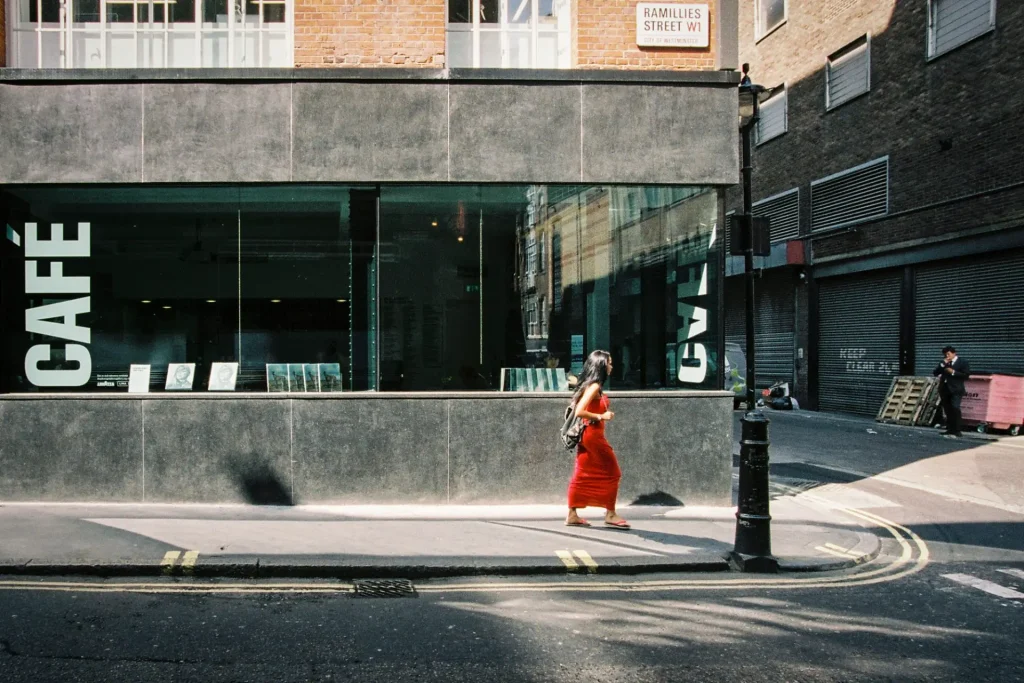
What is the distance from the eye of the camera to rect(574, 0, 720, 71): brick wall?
31.8 feet

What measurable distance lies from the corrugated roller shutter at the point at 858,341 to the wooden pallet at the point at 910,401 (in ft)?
3.78

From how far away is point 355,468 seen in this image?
31.0 feet

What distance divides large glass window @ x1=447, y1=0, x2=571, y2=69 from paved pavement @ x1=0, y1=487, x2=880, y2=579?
5136 mm

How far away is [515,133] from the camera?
9.58 metres

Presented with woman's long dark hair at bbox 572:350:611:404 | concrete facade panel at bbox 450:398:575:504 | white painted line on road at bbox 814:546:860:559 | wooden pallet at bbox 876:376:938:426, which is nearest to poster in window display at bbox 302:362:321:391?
concrete facade panel at bbox 450:398:575:504

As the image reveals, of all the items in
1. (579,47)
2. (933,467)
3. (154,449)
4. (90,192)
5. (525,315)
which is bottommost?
(933,467)

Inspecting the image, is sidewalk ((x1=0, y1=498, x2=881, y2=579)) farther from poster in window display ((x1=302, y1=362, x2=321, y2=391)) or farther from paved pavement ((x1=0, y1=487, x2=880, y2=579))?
poster in window display ((x1=302, y1=362, x2=321, y2=391))

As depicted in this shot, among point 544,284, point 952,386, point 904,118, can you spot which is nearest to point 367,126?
point 544,284

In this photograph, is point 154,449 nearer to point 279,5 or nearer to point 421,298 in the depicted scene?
point 421,298

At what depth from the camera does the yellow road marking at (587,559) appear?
22.5ft

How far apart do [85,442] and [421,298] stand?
4037mm

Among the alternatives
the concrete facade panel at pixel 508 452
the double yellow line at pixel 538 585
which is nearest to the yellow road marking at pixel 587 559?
the double yellow line at pixel 538 585

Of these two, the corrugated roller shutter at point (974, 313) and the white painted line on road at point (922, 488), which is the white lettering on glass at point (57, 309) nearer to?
the white painted line on road at point (922, 488)

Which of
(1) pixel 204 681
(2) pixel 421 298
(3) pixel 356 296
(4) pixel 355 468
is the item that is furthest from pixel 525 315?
(1) pixel 204 681
